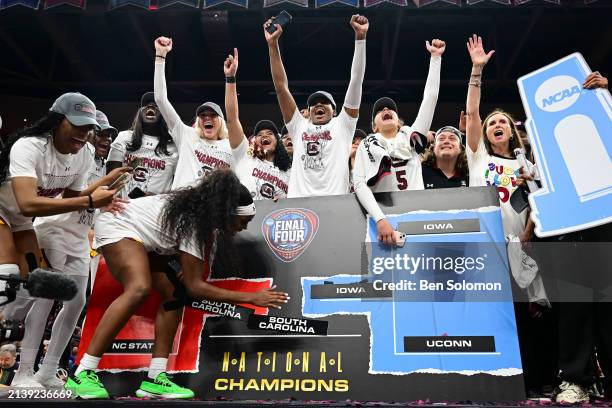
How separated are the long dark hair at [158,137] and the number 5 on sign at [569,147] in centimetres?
300

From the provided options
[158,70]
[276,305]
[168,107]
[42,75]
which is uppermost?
[42,75]

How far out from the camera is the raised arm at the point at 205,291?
10.9 feet

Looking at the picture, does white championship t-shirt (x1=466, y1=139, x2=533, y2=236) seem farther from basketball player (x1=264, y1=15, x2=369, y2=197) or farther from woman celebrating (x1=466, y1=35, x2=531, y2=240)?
basketball player (x1=264, y1=15, x2=369, y2=197)

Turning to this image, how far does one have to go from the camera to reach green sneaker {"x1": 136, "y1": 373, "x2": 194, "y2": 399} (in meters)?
3.16

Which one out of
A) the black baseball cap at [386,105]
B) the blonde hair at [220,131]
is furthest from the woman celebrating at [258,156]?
the black baseball cap at [386,105]

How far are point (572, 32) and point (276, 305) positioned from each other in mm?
10274

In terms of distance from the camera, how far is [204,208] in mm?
3473

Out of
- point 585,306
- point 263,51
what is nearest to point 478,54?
point 585,306

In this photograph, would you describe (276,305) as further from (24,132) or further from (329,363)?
(24,132)

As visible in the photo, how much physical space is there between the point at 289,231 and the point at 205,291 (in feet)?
2.58

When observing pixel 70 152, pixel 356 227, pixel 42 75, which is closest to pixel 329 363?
pixel 356 227

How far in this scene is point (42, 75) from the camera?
1231cm

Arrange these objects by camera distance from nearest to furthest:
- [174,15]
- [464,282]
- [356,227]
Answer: [464,282]
[356,227]
[174,15]

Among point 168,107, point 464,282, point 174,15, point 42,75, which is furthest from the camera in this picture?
point 42,75
